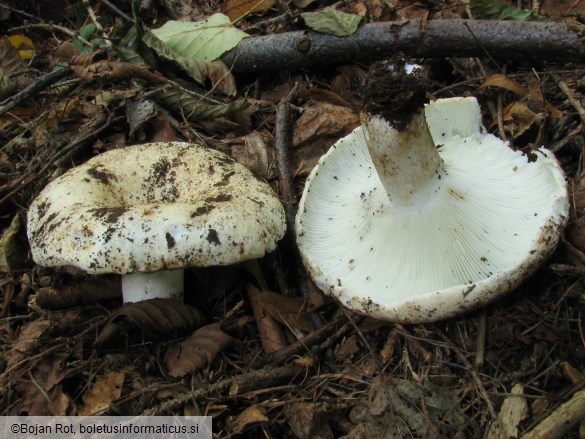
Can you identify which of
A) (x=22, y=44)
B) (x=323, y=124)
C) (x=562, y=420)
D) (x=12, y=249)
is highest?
(x=22, y=44)

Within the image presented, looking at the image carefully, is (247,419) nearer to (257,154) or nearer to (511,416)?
(511,416)

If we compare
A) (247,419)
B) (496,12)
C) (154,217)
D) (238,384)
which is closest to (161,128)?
(154,217)

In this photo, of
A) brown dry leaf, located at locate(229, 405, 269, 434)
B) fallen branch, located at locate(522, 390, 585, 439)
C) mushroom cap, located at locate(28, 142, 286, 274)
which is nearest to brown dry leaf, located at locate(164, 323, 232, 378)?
brown dry leaf, located at locate(229, 405, 269, 434)

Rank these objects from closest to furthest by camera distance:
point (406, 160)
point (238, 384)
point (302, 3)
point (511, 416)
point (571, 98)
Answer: point (511, 416) → point (238, 384) → point (406, 160) → point (571, 98) → point (302, 3)

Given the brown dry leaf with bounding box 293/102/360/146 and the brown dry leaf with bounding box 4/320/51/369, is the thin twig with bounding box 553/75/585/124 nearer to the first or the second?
the brown dry leaf with bounding box 293/102/360/146

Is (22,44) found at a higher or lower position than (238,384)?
higher

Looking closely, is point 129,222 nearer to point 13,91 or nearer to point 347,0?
point 13,91

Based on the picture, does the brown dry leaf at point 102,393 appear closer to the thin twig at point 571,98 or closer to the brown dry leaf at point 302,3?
the thin twig at point 571,98
